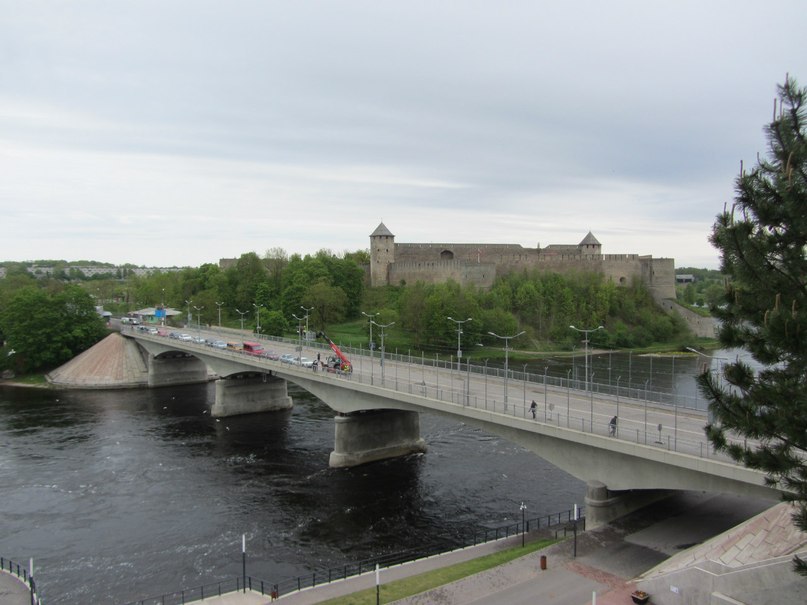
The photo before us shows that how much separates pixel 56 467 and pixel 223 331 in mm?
54546

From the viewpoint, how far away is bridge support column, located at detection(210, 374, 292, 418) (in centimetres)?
6197

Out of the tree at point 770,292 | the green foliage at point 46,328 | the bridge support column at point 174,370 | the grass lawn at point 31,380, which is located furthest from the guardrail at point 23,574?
the green foliage at point 46,328

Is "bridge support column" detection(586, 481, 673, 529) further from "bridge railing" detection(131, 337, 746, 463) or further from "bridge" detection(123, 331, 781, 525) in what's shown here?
"bridge railing" detection(131, 337, 746, 463)

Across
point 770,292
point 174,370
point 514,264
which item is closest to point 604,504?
point 770,292

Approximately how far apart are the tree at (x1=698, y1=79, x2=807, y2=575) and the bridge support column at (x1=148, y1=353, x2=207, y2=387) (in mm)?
74307

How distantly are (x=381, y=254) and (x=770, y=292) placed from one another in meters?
112

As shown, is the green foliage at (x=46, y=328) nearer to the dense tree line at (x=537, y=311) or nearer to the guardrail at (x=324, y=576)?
the dense tree line at (x=537, y=311)

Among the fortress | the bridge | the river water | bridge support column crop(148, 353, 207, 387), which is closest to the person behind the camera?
the bridge

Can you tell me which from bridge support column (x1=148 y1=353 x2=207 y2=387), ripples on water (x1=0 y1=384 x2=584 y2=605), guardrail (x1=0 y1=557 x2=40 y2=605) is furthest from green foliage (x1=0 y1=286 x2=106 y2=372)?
guardrail (x1=0 y1=557 x2=40 y2=605)

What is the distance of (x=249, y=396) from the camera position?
6309cm

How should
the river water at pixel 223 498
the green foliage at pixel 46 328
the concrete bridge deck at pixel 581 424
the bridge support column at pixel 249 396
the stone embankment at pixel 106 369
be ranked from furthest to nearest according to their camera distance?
1. the green foliage at pixel 46 328
2. the stone embankment at pixel 106 369
3. the bridge support column at pixel 249 396
4. the river water at pixel 223 498
5. the concrete bridge deck at pixel 581 424

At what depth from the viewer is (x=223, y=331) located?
319 feet

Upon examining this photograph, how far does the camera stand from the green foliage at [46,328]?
84.2m

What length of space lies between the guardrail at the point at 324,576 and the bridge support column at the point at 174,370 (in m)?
56.3
